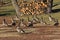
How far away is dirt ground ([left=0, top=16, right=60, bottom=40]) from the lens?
2159 cm

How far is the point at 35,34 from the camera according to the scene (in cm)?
2273

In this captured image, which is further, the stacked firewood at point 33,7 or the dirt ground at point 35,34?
the stacked firewood at point 33,7

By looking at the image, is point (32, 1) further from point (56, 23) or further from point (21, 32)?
point (21, 32)

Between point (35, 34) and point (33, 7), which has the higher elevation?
point (35, 34)

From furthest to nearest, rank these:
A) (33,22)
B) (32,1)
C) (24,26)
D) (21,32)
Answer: (32,1) < (33,22) < (24,26) < (21,32)

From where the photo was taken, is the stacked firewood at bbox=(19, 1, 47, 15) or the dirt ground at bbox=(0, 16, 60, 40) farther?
the stacked firewood at bbox=(19, 1, 47, 15)

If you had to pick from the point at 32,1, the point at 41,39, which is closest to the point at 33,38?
the point at 41,39

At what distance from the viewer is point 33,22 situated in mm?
27281

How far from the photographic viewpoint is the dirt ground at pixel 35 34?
21594 mm

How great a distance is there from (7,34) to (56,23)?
5.33 meters

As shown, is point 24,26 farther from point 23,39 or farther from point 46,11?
point 46,11

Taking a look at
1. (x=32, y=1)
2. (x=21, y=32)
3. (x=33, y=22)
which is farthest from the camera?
(x=32, y=1)

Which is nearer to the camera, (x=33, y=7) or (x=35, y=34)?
(x=35, y=34)

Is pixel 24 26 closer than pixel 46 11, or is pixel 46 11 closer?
pixel 24 26
